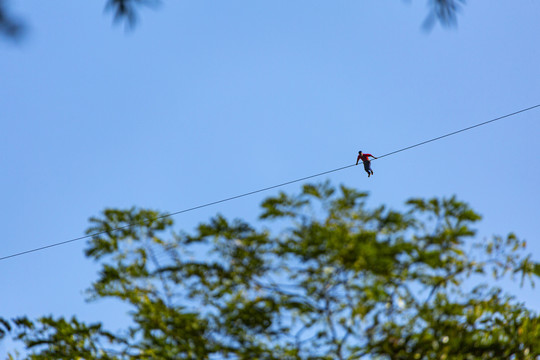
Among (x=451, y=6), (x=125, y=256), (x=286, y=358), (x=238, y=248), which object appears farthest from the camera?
(x=125, y=256)

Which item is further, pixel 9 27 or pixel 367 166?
pixel 367 166

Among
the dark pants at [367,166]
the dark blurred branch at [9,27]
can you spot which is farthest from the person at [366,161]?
the dark blurred branch at [9,27]

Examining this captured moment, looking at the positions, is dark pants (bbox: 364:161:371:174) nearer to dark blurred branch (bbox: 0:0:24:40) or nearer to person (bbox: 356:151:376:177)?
person (bbox: 356:151:376:177)

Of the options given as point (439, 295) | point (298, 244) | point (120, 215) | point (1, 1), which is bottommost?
point (439, 295)

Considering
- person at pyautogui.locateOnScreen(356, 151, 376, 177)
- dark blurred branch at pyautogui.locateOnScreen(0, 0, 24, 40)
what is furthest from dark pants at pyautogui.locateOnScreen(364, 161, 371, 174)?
dark blurred branch at pyautogui.locateOnScreen(0, 0, 24, 40)

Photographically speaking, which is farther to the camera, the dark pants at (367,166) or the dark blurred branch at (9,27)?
the dark pants at (367,166)

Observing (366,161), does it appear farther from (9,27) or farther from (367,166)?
(9,27)

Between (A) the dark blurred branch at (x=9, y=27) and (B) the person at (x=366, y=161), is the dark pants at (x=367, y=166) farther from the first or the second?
(A) the dark blurred branch at (x=9, y=27)

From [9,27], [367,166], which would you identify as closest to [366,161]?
[367,166]

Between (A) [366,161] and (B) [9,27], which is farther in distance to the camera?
(A) [366,161]

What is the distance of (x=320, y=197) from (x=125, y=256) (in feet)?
16.4

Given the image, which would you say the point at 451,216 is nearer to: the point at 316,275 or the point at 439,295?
the point at 439,295

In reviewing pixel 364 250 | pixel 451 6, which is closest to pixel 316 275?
pixel 364 250

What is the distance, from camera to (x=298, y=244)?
11703 mm
